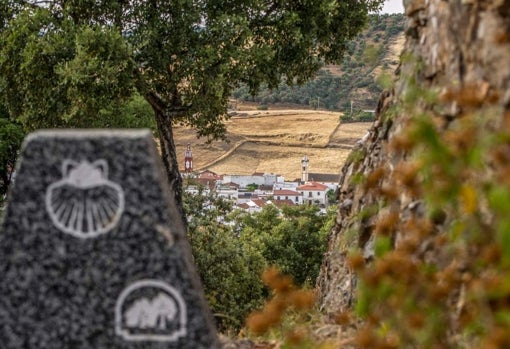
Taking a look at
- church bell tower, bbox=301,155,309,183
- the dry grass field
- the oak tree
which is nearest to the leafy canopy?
the oak tree

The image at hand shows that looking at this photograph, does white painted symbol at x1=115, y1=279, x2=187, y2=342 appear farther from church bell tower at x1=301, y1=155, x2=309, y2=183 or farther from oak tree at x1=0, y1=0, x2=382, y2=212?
church bell tower at x1=301, y1=155, x2=309, y2=183

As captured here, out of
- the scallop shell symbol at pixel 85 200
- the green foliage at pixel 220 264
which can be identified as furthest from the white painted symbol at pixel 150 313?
the green foliage at pixel 220 264

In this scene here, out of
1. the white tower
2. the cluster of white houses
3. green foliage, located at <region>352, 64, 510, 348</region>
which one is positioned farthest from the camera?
the white tower

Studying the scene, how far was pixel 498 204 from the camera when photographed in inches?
98.0

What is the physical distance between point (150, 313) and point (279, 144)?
234ft

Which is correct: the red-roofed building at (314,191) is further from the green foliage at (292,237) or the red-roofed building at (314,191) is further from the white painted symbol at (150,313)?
the white painted symbol at (150,313)

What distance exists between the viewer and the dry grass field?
68.0 meters

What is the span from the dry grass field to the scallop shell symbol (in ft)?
203

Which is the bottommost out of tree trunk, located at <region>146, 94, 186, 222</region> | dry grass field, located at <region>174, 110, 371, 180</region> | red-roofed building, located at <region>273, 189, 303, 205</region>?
red-roofed building, located at <region>273, 189, 303, 205</region>

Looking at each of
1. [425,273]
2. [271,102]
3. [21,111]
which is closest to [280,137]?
[271,102]

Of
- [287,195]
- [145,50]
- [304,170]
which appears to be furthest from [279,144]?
[145,50]

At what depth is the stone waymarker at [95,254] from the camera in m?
3.21

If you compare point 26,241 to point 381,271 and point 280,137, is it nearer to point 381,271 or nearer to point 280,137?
point 381,271

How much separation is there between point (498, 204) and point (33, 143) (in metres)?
2.21
